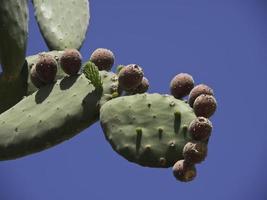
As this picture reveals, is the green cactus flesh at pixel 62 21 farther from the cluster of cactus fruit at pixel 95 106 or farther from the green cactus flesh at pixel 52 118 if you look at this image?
the green cactus flesh at pixel 52 118

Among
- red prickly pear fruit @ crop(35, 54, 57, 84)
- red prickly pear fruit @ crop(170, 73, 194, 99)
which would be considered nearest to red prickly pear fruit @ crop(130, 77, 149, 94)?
red prickly pear fruit @ crop(170, 73, 194, 99)

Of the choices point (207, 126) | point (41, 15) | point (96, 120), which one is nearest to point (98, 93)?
point (96, 120)

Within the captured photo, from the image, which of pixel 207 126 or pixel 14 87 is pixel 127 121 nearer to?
pixel 207 126

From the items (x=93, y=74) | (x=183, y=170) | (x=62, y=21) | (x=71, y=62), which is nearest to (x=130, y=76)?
(x=93, y=74)

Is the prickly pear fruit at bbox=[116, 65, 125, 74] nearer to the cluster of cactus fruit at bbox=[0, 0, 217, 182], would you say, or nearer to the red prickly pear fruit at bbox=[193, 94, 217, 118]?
the cluster of cactus fruit at bbox=[0, 0, 217, 182]

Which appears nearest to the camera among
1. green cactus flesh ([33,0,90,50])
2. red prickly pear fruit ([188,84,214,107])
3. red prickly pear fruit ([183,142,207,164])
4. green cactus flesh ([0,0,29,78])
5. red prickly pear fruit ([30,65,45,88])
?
red prickly pear fruit ([183,142,207,164])

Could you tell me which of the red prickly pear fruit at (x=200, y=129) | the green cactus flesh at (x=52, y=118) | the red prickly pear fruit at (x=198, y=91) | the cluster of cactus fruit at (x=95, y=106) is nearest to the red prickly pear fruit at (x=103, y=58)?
the cluster of cactus fruit at (x=95, y=106)
